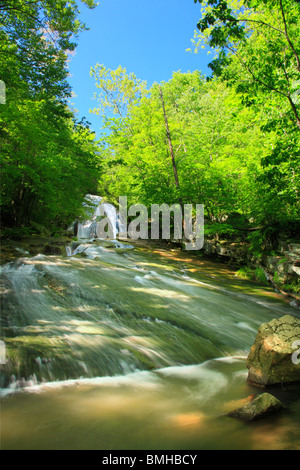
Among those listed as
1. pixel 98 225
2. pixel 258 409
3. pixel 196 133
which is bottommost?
pixel 258 409

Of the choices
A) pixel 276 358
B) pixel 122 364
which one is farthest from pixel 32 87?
pixel 276 358

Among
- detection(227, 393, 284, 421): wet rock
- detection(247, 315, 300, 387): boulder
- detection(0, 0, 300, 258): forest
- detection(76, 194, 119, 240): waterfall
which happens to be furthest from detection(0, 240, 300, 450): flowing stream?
detection(76, 194, 119, 240): waterfall

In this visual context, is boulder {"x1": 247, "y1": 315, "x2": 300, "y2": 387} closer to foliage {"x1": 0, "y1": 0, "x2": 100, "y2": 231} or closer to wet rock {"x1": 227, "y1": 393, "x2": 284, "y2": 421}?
Answer: wet rock {"x1": 227, "y1": 393, "x2": 284, "y2": 421}

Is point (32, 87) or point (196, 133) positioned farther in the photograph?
point (196, 133)

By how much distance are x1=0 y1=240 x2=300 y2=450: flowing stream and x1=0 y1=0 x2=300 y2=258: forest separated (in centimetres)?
467

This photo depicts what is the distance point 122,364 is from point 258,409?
2037 millimetres

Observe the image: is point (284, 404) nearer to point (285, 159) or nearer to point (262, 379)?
point (262, 379)

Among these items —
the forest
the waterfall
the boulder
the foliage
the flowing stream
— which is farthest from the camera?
the waterfall

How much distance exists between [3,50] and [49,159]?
13.9ft

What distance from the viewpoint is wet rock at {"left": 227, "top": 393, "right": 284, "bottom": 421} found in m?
2.52

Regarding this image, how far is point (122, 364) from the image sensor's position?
3.91m

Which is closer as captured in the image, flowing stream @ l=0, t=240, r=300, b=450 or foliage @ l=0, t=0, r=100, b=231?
flowing stream @ l=0, t=240, r=300, b=450

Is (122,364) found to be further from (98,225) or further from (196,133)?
(98,225)
